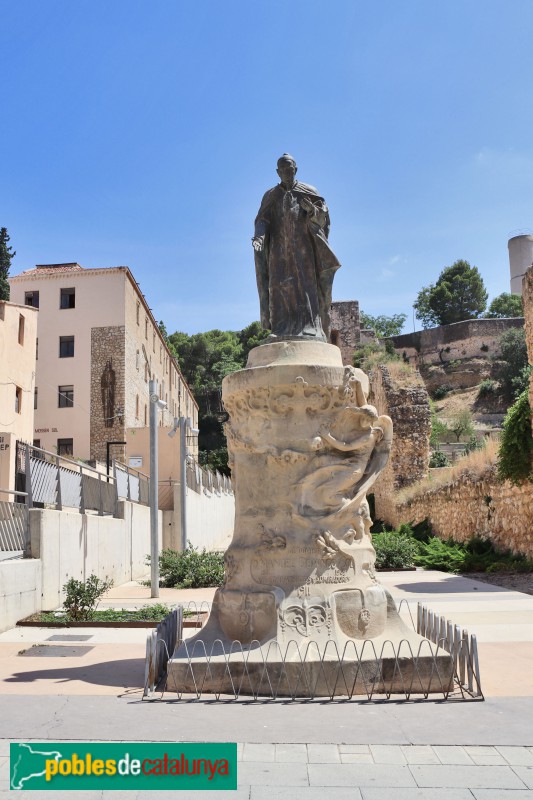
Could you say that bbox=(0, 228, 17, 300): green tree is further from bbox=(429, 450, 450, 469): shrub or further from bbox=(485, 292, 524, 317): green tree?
bbox=(485, 292, 524, 317): green tree

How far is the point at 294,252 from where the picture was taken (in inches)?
296

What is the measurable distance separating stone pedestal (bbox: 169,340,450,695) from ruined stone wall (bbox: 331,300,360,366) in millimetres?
48353

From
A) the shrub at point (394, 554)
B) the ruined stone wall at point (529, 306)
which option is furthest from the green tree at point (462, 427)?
the ruined stone wall at point (529, 306)

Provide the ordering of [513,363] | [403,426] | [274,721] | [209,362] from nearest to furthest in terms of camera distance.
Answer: [274,721], [403,426], [513,363], [209,362]

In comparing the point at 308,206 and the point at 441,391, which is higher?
the point at 441,391

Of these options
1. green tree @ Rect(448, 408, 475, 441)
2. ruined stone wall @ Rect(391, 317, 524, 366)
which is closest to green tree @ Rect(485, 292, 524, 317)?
ruined stone wall @ Rect(391, 317, 524, 366)

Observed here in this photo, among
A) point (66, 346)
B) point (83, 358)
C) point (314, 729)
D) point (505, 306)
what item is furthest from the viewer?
point (505, 306)

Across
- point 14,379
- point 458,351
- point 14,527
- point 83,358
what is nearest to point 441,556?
point 14,527

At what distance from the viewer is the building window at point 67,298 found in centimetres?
3556

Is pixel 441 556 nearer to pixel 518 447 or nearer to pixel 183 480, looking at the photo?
pixel 518 447

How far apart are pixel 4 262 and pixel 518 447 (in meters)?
24.6

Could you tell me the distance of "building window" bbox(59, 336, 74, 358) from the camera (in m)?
35.4

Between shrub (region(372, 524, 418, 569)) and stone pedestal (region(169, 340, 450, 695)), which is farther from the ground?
stone pedestal (region(169, 340, 450, 695))

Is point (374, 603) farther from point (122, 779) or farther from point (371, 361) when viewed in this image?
point (371, 361)
